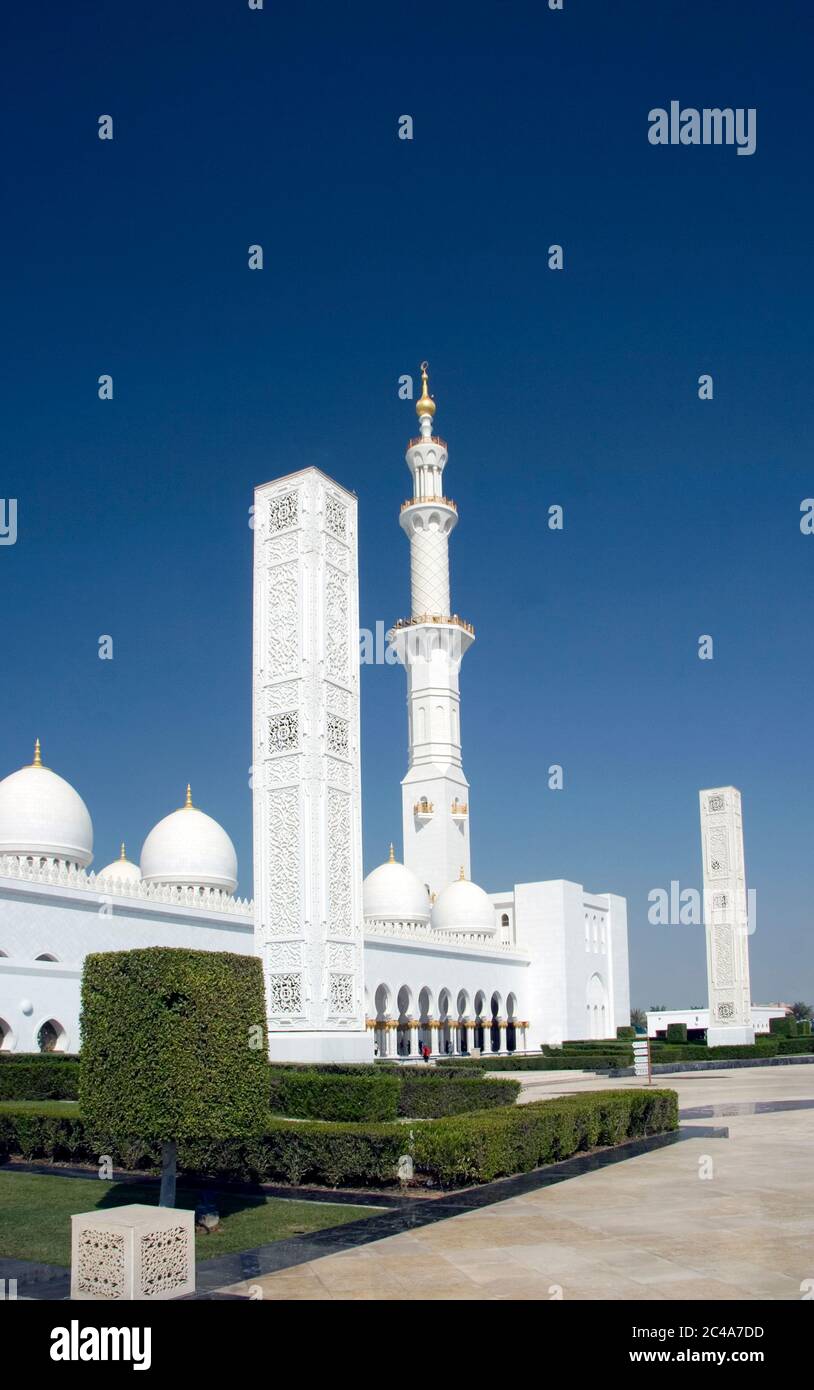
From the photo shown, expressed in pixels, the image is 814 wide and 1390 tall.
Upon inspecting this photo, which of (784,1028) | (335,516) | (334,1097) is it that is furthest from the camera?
(784,1028)

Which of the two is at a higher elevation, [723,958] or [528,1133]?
[528,1133]

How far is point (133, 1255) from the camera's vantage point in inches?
245

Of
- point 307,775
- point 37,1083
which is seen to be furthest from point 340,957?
point 37,1083

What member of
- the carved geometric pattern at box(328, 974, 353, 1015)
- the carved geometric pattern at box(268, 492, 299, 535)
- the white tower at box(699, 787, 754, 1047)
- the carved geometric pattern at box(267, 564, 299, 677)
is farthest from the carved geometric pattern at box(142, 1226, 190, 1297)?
the white tower at box(699, 787, 754, 1047)

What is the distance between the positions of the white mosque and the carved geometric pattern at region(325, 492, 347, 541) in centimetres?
5

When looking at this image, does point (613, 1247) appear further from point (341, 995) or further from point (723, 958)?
point (723, 958)

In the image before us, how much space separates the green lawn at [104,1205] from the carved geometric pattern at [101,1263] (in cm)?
117

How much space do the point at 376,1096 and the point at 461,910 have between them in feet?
106

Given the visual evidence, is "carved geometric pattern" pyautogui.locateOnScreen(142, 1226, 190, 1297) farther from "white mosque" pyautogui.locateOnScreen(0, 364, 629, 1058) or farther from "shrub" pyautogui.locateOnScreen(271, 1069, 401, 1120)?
"white mosque" pyautogui.locateOnScreen(0, 364, 629, 1058)

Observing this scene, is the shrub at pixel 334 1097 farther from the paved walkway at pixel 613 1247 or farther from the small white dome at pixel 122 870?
the small white dome at pixel 122 870

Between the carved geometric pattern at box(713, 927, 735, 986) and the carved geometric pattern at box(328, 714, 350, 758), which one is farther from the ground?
the carved geometric pattern at box(328, 714, 350, 758)

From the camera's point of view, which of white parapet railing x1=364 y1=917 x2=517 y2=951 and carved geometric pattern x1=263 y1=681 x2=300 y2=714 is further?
white parapet railing x1=364 y1=917 x2=517 y2=951

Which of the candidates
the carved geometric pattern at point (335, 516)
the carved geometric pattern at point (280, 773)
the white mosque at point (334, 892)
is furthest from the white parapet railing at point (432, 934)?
the carved geometric pattern at point (335, 516)

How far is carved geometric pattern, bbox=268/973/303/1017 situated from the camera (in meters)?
20.5
